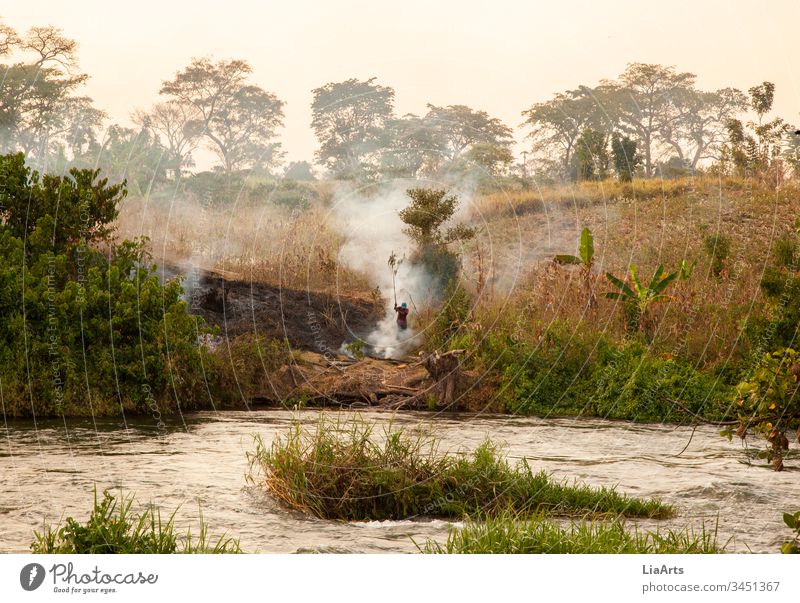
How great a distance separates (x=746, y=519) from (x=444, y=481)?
7.29 ft

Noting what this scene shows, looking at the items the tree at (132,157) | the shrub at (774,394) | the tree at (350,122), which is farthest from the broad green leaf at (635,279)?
the shrub at (774,394)

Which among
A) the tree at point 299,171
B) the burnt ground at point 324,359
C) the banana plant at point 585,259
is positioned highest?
the tree at point 299,171

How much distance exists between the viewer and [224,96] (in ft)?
21.8

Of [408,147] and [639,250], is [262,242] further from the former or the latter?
[639,250]

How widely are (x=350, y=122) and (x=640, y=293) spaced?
5203 mm

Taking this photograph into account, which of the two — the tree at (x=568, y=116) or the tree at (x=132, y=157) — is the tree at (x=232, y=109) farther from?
the tree at (x=568, y=116)

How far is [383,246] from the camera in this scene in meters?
7.30

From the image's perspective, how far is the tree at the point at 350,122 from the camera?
21.8ft

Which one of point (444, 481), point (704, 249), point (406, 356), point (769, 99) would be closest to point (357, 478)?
point (444, 481)

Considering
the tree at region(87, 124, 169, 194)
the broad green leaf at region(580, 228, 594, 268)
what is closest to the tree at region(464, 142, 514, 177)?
the tree at region(87, 124, 169, 194)

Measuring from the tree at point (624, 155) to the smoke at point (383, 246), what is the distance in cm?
187

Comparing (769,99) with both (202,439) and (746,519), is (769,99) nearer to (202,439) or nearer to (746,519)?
(746,519)

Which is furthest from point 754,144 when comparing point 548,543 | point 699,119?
point 548,543

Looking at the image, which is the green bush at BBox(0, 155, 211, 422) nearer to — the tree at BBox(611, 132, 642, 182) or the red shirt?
the red shirt
